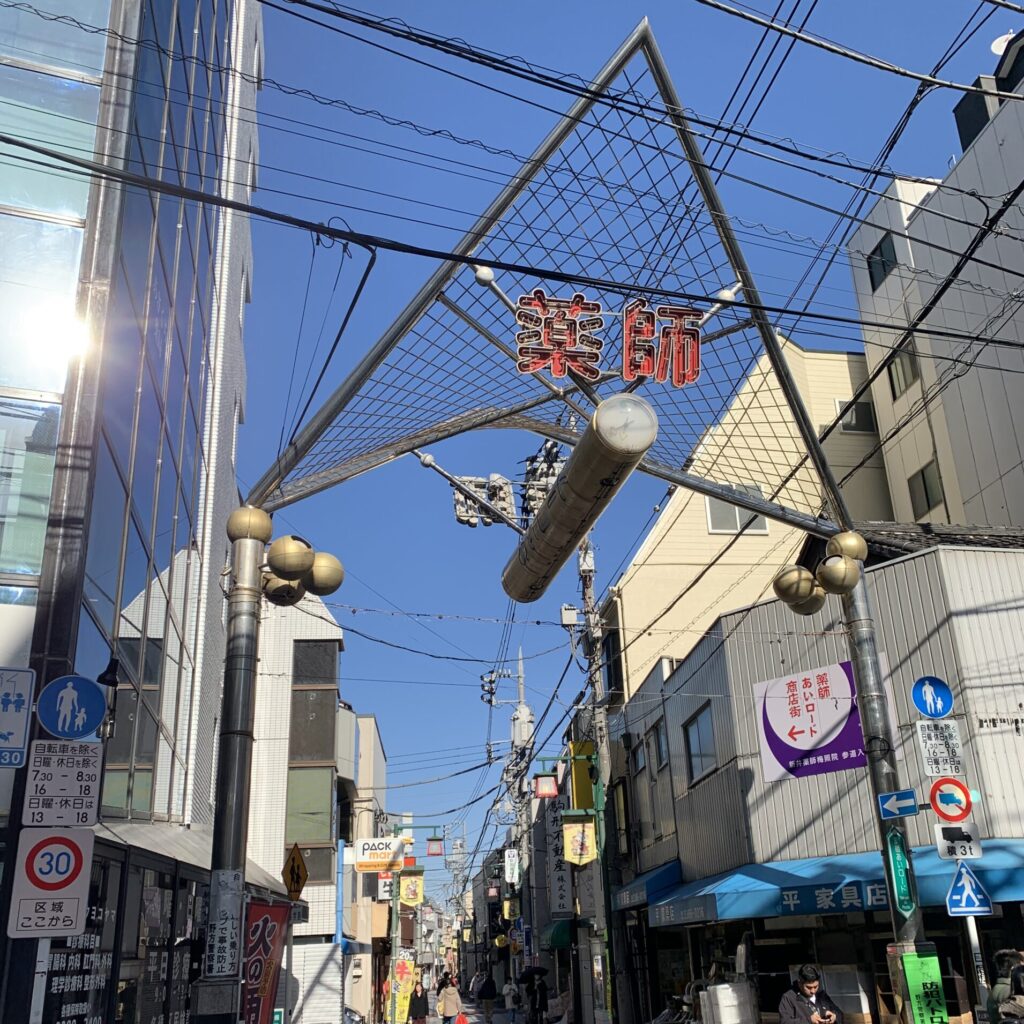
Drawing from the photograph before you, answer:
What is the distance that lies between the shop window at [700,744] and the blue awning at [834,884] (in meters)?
2.93

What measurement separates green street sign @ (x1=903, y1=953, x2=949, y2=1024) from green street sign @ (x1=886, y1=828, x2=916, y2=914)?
593mm

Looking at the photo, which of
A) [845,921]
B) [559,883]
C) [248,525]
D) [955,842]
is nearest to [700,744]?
[845,921]

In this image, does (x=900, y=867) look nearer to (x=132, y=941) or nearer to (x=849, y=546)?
(x=849, y=546)

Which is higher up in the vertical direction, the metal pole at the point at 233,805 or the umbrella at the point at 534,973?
the metal pole at the point at 233,805

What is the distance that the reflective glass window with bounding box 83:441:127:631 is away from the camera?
1013cm

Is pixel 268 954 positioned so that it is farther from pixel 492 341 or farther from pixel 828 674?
pixel 828 674

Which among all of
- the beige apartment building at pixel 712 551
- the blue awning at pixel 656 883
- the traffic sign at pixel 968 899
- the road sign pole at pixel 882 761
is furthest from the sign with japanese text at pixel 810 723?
the beige apartment building at pixel 712 551

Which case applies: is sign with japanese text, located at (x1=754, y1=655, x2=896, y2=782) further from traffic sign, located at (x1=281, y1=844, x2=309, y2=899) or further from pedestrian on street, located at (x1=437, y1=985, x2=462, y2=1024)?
pedestrian on street, located at (x1=437, y1=985, x2=462, y2=1024)

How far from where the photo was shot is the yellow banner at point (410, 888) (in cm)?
4444

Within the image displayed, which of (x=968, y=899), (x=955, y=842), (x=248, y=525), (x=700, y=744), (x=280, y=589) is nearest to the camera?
(x=248, y=525)

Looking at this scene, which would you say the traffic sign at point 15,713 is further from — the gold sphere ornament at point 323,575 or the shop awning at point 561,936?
the shop awning at point 561,936

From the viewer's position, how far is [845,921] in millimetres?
16078

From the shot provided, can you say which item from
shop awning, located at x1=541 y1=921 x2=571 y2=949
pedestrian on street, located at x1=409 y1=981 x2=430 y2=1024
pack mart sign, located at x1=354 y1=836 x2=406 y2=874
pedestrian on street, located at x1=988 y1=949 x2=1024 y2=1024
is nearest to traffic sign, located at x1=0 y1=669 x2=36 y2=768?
pedestrian on street, located at x1=988 y1=949 x2=1024 y2=1024

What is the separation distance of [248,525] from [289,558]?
54 cm
